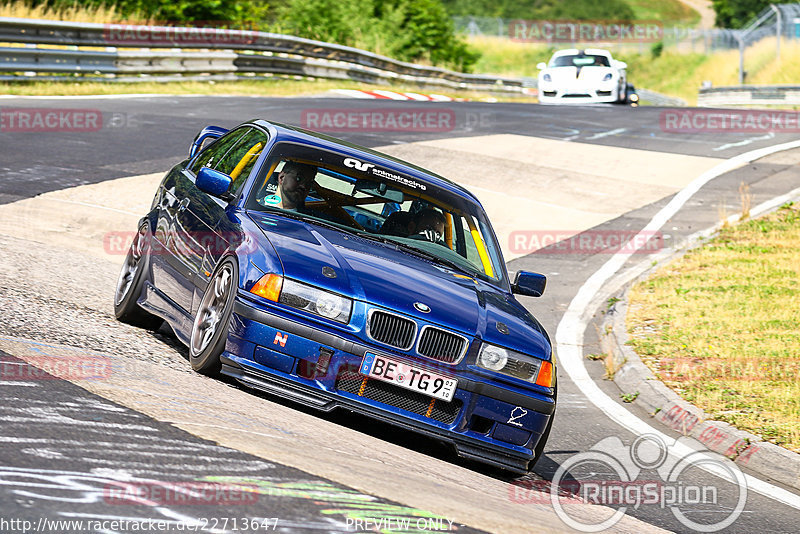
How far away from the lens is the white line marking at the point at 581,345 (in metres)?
6.88

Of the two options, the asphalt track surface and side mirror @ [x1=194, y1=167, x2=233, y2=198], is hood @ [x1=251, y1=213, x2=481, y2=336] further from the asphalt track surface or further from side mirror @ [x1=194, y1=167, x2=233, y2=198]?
the asphalt track surface

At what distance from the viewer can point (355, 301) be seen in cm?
559

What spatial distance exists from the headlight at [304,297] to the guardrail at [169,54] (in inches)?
662

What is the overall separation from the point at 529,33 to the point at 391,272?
79157mm

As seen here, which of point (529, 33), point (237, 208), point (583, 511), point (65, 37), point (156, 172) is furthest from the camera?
point (529, 33)

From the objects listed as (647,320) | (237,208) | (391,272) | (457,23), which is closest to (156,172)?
(647,320)

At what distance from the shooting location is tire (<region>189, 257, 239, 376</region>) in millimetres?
5742

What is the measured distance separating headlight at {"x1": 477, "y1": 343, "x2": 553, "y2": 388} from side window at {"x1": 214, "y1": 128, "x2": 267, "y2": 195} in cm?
211

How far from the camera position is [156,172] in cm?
1414

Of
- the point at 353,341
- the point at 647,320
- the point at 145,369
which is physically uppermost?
the point at 353,341

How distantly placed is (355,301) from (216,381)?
3.00 feet

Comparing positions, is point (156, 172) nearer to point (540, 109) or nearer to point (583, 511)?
point (583, 511)

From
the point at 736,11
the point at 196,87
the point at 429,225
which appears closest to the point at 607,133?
the point at 196,87

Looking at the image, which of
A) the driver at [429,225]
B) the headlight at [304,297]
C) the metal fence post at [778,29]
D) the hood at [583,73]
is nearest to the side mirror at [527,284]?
the driver at [429,225]
